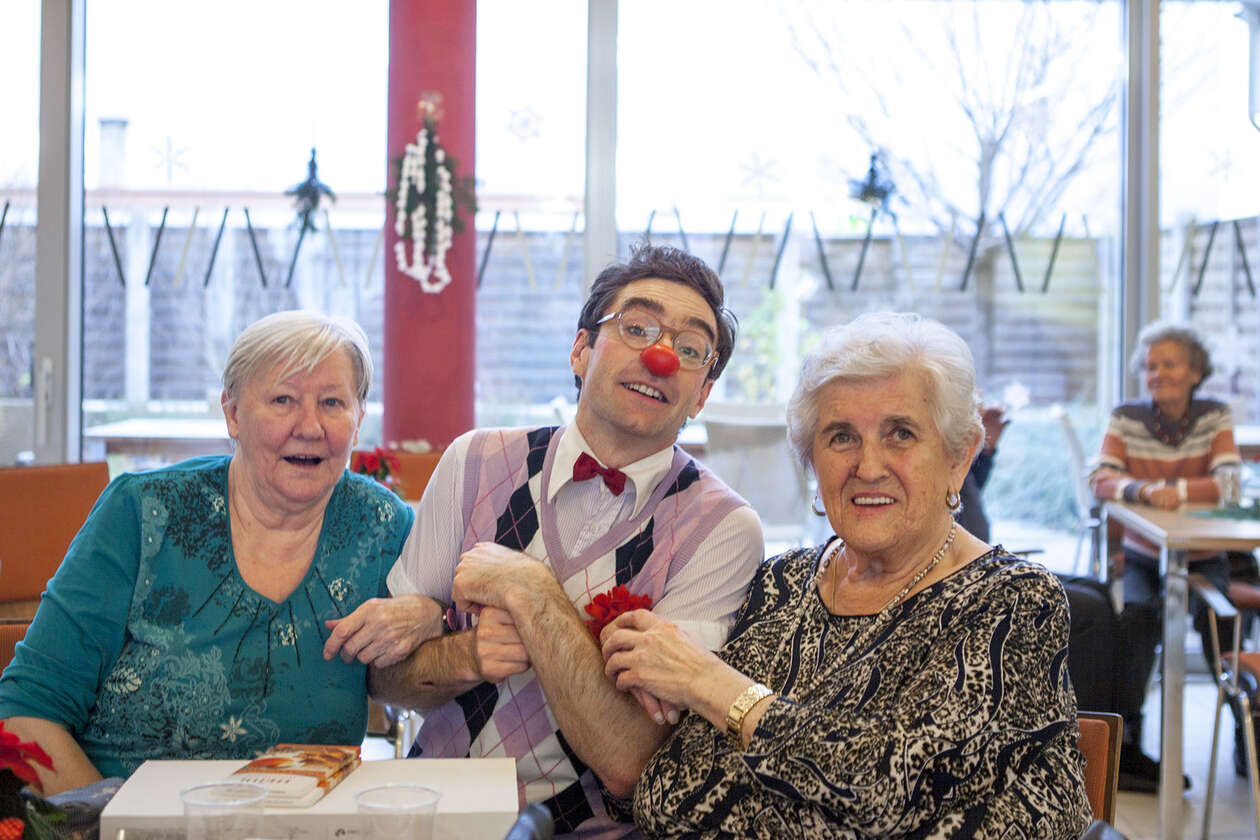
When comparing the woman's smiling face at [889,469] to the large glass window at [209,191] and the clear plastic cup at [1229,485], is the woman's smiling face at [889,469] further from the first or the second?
the large glass window at [209,191]

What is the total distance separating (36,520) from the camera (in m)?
2.80

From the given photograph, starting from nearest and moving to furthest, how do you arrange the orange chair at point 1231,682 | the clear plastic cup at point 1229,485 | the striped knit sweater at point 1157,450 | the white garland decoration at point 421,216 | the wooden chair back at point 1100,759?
1. the wooden chair back at point 1100,759
2. the orange chair at point 1231,682
3. the clear plastic cup at point 1229,485
4. the striped knit sweater at point 1157,450
5. the white garland decoration at point 421,216

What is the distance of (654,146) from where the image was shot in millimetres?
5191

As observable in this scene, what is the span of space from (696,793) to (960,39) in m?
4.46

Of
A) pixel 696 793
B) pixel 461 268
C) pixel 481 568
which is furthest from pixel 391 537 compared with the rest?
pixel 461 268

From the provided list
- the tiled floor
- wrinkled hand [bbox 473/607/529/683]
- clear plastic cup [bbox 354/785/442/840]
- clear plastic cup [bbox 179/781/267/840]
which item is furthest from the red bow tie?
the tiled floor

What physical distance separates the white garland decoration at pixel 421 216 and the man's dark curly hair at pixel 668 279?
284 centimetres

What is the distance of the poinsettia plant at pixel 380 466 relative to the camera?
11.4 feet

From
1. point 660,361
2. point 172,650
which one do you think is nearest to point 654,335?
point 660,361

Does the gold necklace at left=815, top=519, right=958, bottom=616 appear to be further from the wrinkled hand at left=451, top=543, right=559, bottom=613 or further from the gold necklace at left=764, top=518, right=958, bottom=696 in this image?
the wrinkled hand at left=451, top=543, right=559, bottom=613

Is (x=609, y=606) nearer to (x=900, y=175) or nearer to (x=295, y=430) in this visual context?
(x=295, y=430)

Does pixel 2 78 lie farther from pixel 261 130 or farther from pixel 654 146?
pixel 654 146

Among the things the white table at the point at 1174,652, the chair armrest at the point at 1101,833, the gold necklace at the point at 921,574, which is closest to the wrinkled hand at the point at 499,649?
the gold necklace at the point at 921,574

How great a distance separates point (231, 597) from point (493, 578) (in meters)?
0.45
